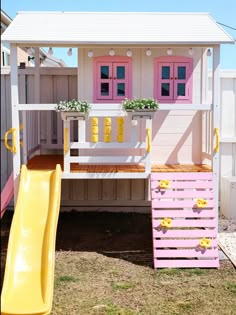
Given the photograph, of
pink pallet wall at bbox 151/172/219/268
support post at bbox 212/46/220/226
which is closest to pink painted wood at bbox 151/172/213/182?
pink pallet wall at bbox 151/172/219/268

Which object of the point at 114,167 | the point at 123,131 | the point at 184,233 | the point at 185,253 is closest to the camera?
the point at 185,253

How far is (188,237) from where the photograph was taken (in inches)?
206

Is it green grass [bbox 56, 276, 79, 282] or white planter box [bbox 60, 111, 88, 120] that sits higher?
white planter box [bbox 60, 111, 88, 120]

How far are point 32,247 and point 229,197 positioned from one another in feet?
13.0

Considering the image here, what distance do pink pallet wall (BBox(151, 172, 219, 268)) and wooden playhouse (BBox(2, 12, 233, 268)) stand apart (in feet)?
0.04

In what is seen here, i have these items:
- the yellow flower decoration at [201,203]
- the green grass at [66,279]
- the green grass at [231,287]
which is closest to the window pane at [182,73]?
the yellow flower decoration at [201,203]

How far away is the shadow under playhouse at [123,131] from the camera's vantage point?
511 centimetres

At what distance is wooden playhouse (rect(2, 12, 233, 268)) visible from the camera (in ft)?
17.7

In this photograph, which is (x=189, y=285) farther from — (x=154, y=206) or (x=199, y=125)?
(x=199, y=125)

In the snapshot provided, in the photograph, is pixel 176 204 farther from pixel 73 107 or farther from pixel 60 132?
pixel 60 132

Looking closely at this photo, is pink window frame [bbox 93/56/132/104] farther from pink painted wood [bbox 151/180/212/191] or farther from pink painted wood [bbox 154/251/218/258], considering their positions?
pink painted wood [bbox 154/251/218/258]

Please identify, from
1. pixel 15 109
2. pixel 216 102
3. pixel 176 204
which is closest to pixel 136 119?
pixel 216 102

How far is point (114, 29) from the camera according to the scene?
6062 millimetres

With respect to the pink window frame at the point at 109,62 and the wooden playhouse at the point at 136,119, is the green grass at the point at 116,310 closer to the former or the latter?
the wooden playhouse at the point at 136,119
